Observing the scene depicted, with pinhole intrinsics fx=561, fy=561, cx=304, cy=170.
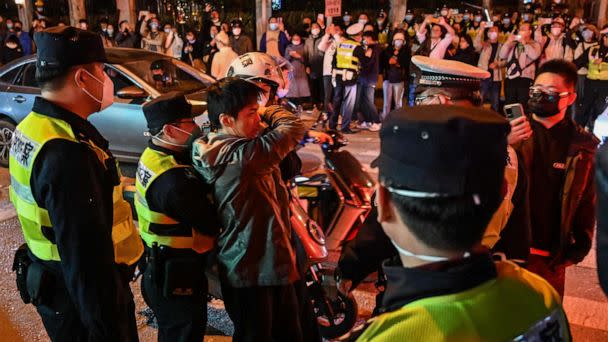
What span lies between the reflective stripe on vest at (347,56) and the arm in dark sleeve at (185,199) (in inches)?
302

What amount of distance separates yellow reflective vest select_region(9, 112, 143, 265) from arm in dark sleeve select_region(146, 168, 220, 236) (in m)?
0.24

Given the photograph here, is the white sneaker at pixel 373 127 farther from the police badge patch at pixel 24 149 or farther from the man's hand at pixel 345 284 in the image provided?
the police badge patch at pixel 24 149

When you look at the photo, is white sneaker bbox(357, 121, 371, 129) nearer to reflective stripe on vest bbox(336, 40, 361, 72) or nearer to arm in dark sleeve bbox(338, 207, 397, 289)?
reflective stripe on vest bbox(336, 40, 361, 72)

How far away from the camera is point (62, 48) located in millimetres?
2395

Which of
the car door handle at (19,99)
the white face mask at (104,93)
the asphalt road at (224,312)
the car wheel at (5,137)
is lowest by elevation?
the asphalt road at (224,312)

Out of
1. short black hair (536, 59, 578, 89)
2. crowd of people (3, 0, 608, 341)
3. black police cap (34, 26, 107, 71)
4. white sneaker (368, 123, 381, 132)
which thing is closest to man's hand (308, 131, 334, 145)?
crowd of people (3, 0, 608, 341)

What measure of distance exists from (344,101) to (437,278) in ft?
30.5

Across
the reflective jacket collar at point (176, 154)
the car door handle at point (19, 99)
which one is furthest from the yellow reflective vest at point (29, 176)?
the car door handle at point (19, 99)

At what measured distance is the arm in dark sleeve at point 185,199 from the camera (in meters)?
2.70

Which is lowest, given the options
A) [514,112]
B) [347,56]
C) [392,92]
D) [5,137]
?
[5,137]

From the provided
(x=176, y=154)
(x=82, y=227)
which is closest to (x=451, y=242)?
(x=82, y=227)

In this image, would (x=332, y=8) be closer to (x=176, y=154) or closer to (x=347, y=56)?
(x=347, y=56)

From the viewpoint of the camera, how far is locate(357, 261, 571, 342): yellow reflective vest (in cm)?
119

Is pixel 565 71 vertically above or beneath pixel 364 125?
above
